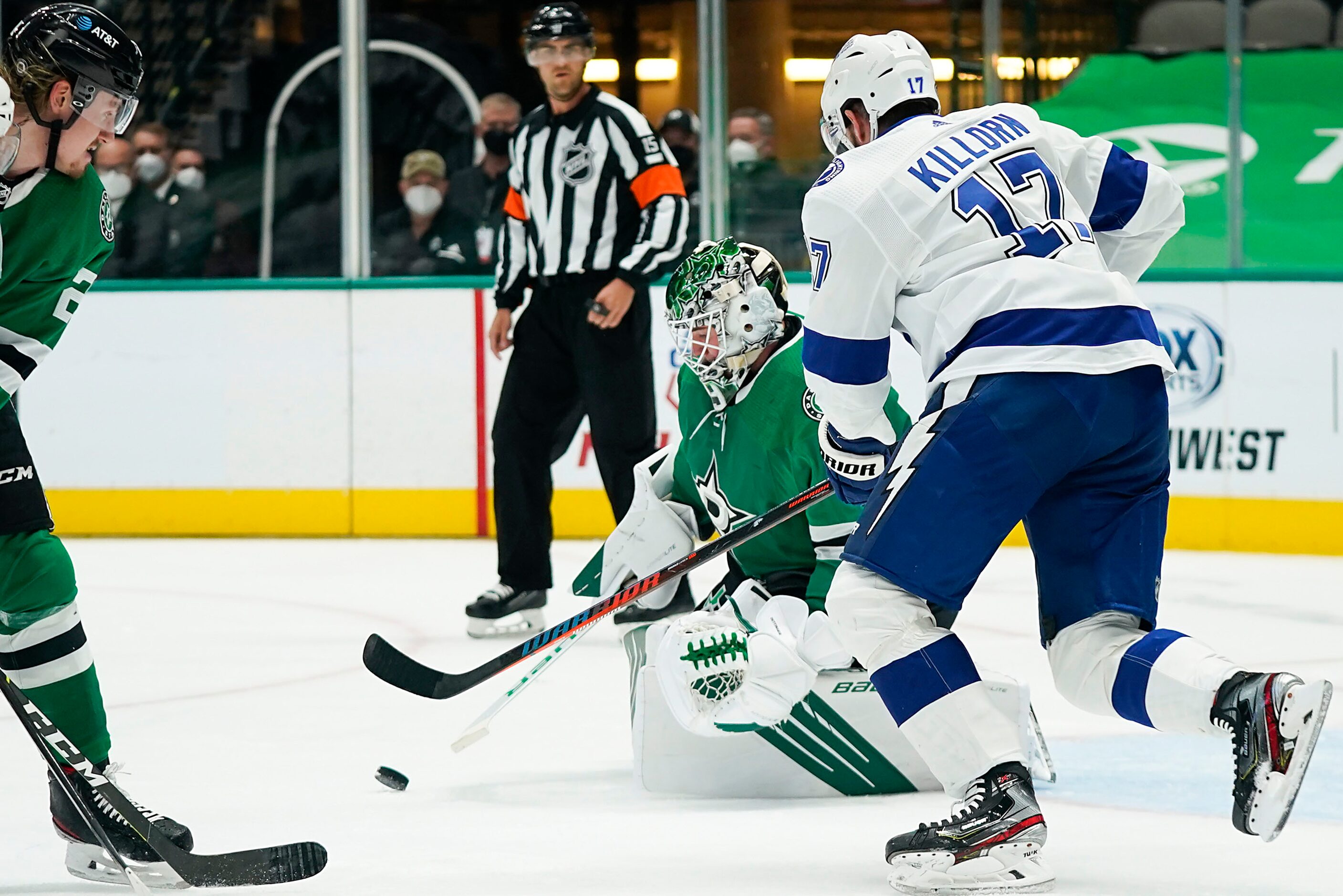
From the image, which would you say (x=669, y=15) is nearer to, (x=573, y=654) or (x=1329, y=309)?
(x=1329, y=309)

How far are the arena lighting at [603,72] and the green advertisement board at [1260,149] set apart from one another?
145 cm

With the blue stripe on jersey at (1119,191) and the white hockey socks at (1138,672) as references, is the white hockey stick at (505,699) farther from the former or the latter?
the blue stripe on jersey at (1119,191)

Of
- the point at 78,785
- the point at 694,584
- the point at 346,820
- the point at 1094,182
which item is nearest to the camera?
the point at 78,785

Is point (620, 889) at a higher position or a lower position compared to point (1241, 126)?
lower

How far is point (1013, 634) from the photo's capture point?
13.3 ft

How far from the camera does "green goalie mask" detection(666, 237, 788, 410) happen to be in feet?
9.05

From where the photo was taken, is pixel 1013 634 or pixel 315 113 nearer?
pixel 1013 634

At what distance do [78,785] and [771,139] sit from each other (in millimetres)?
4356

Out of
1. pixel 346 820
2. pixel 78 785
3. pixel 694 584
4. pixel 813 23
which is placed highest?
pixel 813 23

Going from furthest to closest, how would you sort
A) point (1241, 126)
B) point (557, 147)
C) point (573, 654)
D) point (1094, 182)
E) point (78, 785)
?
1. point (1241, 126)
2. point (557, 147)
3. point (573, 654)
4. point (1094, 182)
5. point (78, 785)

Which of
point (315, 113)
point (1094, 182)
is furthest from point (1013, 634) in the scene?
point (315, 113)

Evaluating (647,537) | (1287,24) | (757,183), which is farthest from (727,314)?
(1287,24)

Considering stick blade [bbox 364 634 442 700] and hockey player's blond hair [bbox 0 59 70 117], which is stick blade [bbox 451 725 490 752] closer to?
stick blade [bbox 364 634 442 700]

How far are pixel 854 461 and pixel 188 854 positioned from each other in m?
0.91
